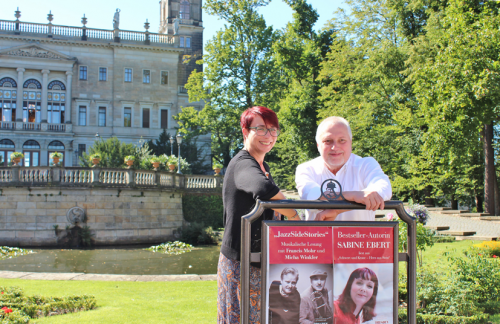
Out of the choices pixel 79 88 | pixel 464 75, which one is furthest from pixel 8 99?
pixel 464 75

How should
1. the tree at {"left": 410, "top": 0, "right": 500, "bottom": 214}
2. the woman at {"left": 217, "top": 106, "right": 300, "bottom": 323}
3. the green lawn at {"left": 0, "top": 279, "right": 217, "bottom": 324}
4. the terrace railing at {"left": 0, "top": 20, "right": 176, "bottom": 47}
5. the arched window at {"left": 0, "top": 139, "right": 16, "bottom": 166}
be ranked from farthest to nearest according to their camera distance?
the terrace railing at {"left": 0, "top": 20, "right": 176, "bottom": 47} → the arched window at {"left": 0, "top": 139, "right": 16, "bottom": 166} → the tree at {"left": 410, "top": 0, "right": 500, "bottom": 214} → the green lawn at {"left": 0, "top": 279, "right": 217, "bottom": 324} → the woman at {"left": 217, "top": 106, "right": 300, "bottom": 323}

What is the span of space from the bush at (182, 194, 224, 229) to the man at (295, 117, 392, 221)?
24.9m

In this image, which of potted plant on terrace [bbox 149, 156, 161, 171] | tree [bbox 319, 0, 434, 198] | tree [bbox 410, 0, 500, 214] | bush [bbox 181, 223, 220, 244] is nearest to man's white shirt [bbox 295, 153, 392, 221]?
tree [bbox 410, 0, 500, 214]

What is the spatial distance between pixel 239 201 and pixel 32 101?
151 feet

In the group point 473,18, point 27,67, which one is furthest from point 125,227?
→ point 27,67

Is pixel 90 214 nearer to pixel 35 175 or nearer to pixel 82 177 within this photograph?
pixel 82 177

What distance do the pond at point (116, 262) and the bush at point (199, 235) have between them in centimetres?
256

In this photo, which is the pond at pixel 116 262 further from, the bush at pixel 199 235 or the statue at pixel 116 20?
the statue at pixel 116 20

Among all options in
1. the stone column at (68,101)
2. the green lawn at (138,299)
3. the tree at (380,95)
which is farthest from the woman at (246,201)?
the stone column at (68,101)

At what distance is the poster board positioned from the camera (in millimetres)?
2496

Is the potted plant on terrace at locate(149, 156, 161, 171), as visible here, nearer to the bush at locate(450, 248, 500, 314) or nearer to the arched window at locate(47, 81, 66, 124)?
the bush at locate(450, 248, 500, 314)

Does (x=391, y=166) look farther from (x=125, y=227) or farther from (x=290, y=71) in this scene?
(x=125, y=227)

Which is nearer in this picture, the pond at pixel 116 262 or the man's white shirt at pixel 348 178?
the man's white shirt at pixel 348 178

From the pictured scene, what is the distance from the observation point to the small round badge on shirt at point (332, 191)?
8.58 ft
